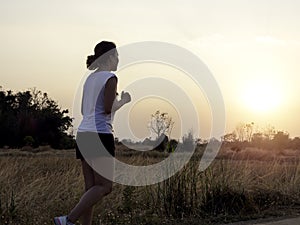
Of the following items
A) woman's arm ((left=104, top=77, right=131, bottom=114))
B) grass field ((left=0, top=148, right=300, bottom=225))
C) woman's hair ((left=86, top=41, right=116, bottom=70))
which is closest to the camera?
woman's arm ((left=104, top=77, right=131, bottom=114))

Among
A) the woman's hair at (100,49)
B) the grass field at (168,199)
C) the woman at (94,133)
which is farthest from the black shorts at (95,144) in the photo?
the grass field at (168,199)

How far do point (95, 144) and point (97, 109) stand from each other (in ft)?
1.12

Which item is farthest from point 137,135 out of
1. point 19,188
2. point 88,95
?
point 19,188

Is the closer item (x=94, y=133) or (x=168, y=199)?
(x=94, y=133)

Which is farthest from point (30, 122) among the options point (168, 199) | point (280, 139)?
point (168, 199)

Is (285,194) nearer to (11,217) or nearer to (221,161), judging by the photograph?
(221,161)

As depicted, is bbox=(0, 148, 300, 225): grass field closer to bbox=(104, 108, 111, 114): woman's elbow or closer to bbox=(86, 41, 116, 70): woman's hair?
bbox=(104, 108, 111, 114): woman's elbow

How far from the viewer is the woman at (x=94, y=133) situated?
16.5 feet

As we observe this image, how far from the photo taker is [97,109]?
5.08m

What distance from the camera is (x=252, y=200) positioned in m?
8.55

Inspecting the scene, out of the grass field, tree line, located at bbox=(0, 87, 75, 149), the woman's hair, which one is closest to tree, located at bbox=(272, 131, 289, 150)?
tree line, located at bbox=(0, 87, 75, 149)

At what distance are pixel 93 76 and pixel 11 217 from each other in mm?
2836

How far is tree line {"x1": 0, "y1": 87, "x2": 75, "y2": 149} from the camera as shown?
59.1m

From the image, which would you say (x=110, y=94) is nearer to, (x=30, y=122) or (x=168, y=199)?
(x=168, y=199)
